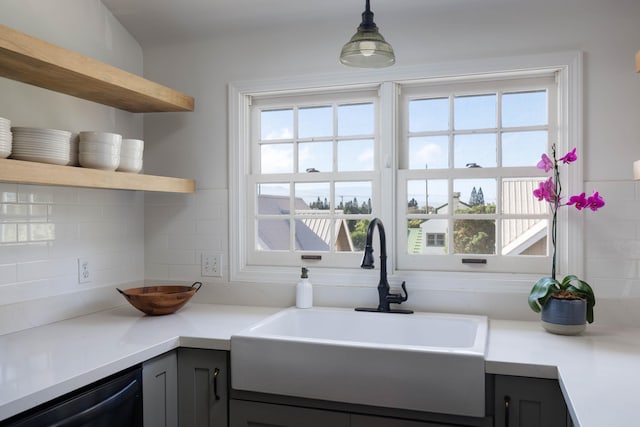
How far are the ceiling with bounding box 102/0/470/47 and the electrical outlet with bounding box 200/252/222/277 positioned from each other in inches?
44.6

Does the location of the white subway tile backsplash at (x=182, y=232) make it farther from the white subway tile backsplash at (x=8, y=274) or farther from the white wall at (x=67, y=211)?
the white subway tile backsplash at (x=8, y=274)

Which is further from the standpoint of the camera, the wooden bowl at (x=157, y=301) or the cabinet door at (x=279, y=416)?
the wooden bowl at (x=157, y=301)

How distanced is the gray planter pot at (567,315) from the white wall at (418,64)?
28 centimetres

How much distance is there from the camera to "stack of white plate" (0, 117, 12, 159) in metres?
1.64

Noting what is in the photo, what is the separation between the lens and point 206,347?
1.92 metres

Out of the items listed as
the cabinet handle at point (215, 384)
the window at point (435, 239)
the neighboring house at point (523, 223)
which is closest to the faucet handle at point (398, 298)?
the window at point (435, 239)

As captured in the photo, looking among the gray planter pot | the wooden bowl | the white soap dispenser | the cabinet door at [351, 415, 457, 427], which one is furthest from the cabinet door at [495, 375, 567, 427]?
the wooden bowl

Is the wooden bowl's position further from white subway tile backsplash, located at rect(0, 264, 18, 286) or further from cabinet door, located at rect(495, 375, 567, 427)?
cabinet door, located at rect(495, 375, 567, 427)

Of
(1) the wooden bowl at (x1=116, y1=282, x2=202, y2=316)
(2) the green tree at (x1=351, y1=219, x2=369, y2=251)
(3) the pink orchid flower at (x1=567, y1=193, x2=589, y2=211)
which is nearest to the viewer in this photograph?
(3) the pink orchid flower at (x1=567, y1=193, x2=589, y2=211)

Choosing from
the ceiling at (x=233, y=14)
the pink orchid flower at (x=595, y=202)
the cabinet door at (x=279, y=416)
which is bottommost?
the cabinet door at (x=279, y=416)

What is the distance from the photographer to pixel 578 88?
2168 millimetres

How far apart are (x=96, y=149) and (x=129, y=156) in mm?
197

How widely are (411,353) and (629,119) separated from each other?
136cm

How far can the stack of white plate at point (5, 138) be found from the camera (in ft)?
5.38
